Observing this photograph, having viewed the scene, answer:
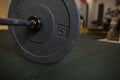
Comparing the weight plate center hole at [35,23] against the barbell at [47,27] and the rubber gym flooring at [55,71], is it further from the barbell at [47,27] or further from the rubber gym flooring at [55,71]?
the rubber gym flooring at [55,71]

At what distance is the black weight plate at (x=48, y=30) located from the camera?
3.26 feet

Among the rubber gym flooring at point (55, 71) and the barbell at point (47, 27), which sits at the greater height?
the barbell at point (47, 27)

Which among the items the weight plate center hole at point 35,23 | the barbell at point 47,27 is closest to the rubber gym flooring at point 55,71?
the barbell at point 47,27

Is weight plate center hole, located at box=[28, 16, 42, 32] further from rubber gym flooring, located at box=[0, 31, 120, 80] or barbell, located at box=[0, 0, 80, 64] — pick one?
rubber gym flooring, located at box=[0, 31, 120, 80]

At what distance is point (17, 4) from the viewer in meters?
1.18

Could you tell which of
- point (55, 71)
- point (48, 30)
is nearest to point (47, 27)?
point (48, 30)

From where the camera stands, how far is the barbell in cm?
99

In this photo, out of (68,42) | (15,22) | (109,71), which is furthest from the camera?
(109,71)

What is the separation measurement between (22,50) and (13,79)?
1.15 feet

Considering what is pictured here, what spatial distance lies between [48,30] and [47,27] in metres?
0.03

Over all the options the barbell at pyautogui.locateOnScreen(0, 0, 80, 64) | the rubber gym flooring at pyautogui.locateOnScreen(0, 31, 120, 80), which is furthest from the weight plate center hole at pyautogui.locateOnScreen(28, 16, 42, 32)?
the rubber gym flooring at pyautogui.locateOnScreen(0, 31, 120, 80)

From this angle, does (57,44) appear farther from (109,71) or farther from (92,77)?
(109,71)

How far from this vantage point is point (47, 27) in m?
1.06

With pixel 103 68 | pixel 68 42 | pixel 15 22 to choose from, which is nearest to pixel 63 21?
pixel 68 42
